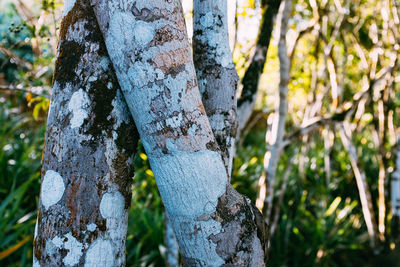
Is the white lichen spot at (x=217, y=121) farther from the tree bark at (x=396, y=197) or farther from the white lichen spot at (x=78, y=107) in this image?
the tree bark at (x=396, y=197)

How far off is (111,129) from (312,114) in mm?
3469

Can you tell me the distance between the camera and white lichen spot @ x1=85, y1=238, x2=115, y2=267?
1.09 meters

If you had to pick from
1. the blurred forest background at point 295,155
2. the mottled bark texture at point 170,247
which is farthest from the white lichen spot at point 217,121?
the mottled bark texture at point 170,247

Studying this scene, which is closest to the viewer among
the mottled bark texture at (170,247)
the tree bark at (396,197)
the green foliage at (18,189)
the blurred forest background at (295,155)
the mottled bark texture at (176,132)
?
the mottled bark texture at (176,132)

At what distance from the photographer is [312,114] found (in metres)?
4.24

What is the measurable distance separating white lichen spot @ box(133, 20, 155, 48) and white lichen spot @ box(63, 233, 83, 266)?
23.3 inches

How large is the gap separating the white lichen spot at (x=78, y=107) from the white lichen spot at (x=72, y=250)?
12.8 inches

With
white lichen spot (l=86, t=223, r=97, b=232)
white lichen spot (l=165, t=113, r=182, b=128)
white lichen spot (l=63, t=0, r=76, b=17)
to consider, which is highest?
white lichen spot (l=63, t=0, r=76, b=17)

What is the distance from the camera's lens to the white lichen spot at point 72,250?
1.08 metres

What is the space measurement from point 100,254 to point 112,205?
0.48 ft

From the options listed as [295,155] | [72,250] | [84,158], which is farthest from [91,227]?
[295,155]

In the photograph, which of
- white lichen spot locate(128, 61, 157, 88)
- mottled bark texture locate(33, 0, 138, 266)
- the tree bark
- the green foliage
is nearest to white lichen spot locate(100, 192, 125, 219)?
mottled bark texture locate(33, 0, 138, 266)

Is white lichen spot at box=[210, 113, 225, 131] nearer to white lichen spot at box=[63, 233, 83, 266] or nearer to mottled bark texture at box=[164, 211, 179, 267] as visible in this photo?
white lichen spot at box=[63, 233, 83, 266]

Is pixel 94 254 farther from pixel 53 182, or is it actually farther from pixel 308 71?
pixel 308 71
